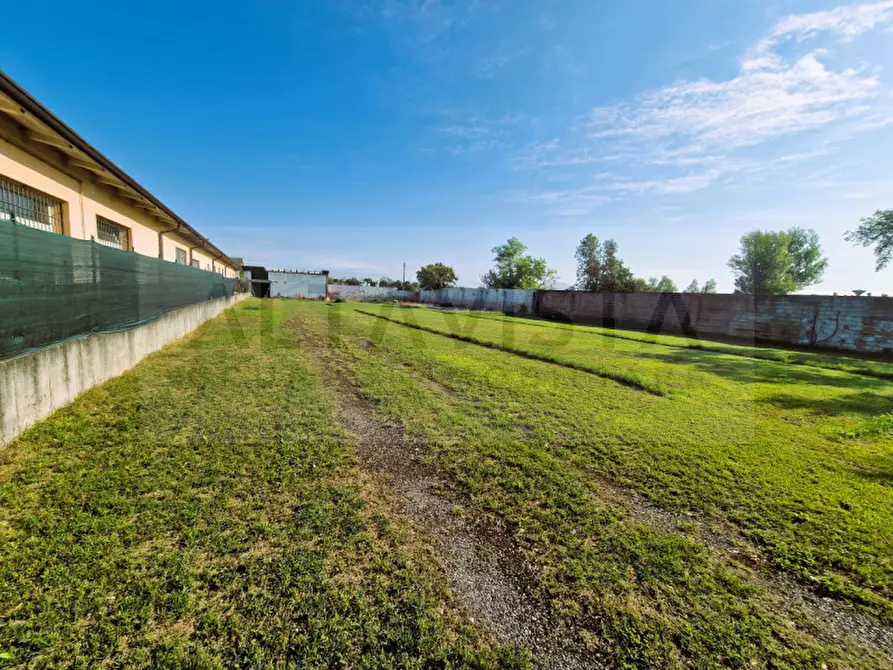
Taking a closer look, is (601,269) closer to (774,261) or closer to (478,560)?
(774,261)

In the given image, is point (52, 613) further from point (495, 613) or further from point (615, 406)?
point (615, 406)

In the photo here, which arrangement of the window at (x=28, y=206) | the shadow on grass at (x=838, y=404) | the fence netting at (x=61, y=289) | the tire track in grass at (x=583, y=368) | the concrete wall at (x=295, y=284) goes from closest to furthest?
1. the fence netting at (x=61, y=289)
2. the shadow on grass at (x=838, y=404)
3. the window at (x=28, y=206)
4. the tire track in grass at (x=583, y=368)
5. the concrete wall at (x=295, y=284)

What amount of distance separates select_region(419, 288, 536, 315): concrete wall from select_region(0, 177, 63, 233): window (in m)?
25.9

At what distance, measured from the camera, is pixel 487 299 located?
32281 millimetres

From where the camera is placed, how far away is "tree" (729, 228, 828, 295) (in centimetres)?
4400

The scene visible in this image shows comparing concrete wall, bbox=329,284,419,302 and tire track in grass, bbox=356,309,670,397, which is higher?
concrete wall, bbox=329,284,419,302

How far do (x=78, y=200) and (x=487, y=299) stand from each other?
1083 inches

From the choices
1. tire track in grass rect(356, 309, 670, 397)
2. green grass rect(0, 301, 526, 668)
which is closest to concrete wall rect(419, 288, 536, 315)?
tire track in grass rect(356, 309, 670, 397)

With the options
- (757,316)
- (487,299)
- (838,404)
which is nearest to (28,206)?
(838,404)

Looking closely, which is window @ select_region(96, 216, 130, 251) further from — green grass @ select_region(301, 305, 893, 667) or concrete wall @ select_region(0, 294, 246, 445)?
green grass @ select_region(301, 305, 893, 667)

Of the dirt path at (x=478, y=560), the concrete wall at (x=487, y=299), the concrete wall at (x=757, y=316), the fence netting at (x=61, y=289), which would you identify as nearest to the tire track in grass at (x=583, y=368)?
the dirt path at (x=478, y=560)

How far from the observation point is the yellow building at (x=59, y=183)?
205 inches

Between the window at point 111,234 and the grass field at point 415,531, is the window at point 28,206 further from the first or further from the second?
the grass field at point 415,531

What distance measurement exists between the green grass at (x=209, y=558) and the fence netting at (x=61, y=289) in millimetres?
1143
